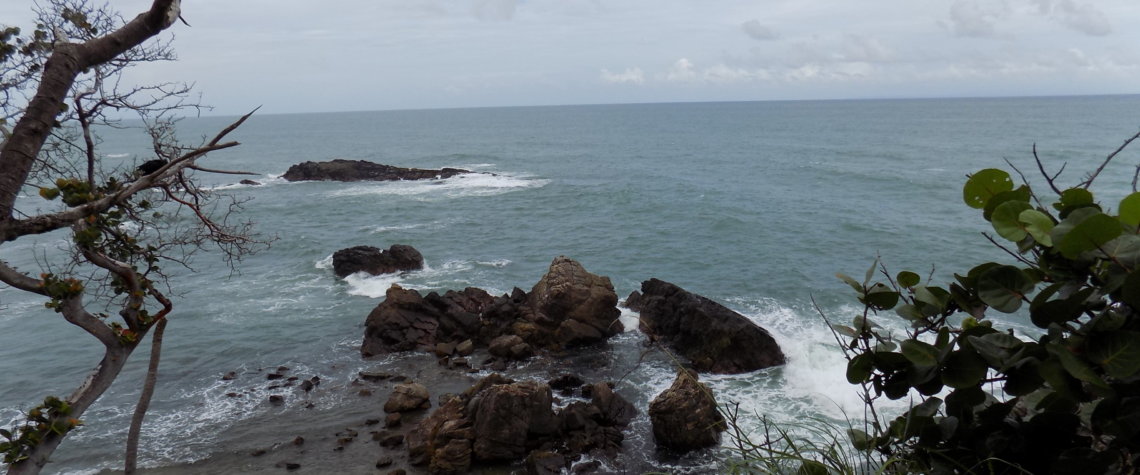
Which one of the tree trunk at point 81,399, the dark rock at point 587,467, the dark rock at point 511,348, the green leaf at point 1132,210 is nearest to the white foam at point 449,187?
the dark rock at point 511,348

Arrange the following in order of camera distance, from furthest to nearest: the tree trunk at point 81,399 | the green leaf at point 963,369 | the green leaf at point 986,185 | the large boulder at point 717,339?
1. the large boulder at point 717,339
2. the tree trunk at point 81,399
3. the green leaf at point 986,185
4. the green leaf at point 963,369

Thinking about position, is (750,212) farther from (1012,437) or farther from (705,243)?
(1012,437)

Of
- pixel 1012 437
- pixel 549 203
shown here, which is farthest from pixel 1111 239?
pixel 549 203

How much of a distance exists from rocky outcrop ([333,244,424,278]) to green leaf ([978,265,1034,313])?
27006mm

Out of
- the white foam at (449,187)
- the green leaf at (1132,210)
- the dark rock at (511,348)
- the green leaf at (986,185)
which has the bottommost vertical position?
the dark rock at (511,348)

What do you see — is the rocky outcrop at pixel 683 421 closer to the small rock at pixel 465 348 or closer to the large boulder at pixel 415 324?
the small rock at pixel 465 348

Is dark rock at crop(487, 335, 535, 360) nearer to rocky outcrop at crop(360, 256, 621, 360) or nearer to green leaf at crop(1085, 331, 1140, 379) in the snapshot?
rocky outcrop at crop(360, 256, 621, 360)

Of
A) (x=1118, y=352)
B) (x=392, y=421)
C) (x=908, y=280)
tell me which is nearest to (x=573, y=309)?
(x=392, y=421)

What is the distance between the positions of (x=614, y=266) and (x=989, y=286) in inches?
1025

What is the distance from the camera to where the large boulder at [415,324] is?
20.6 meters

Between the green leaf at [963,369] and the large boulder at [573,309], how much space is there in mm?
17408

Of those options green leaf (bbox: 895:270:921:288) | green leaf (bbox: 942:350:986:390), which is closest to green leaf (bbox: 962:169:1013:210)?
green leaf (bbox: 895:270:921:288)

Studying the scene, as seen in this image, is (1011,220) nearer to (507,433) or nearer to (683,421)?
(683,421)

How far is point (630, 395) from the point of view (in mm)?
16906
